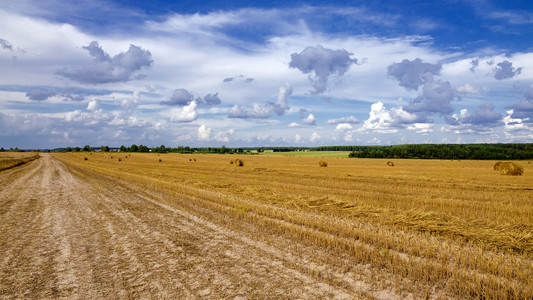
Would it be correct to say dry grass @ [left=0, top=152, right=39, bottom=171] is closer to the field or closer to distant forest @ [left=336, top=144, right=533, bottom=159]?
the field

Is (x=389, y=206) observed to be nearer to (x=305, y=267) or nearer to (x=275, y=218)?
(x=275, y=218)

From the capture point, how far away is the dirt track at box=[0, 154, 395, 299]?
5.15 meters

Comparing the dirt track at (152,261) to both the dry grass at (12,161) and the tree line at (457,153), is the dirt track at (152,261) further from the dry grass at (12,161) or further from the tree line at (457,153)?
the tree line at (457,153)

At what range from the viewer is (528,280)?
5336mm

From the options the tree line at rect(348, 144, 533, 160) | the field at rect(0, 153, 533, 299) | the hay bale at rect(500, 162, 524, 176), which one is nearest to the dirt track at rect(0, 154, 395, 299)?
the field at rect(0, 153, 533, 299)

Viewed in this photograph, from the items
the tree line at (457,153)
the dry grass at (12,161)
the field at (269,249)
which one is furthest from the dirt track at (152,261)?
the tree line at (457,153)

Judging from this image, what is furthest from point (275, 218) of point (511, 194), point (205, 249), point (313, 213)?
point (511, 194)

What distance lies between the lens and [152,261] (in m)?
6.49

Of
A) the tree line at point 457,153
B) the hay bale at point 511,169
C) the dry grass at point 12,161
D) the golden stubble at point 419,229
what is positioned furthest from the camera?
the tree line at point 457,153

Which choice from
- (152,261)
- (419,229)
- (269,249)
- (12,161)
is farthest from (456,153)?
(12,161)

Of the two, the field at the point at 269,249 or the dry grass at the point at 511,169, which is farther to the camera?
the dry grass at the point at 511,169

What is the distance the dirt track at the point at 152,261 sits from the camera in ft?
16.9

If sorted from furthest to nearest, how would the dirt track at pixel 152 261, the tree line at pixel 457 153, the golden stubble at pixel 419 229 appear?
the tree line at pixel 457 153 → the golden stubble at pixel 419 229 → the dirt track at pixel 152 261

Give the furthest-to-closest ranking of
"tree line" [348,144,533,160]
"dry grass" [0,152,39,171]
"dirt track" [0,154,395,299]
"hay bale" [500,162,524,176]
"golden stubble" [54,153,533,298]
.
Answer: "tree line" [348,144,533,160] < "dry grass" [0,152,39,171] < "hay bale" [500,162,524,176] < "golden stubble" [54,153,533,298] < "dirt track" [0,154,395,299]
